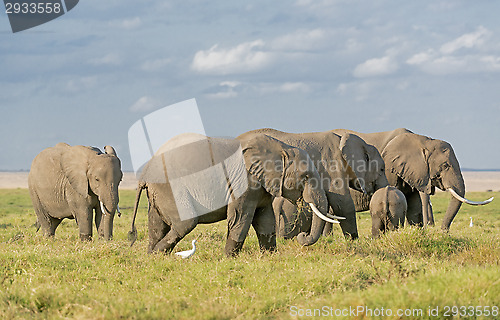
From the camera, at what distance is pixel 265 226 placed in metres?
10.7

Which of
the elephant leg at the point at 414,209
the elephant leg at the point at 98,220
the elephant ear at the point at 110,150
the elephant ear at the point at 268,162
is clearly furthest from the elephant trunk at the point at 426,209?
the elephant leg at the point at 98,220

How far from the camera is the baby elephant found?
12078mm

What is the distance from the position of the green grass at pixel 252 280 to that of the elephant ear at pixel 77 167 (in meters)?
2.77

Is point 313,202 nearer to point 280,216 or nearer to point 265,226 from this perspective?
point 265,226

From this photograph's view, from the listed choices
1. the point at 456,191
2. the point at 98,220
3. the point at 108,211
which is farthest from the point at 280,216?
the point at 456,191

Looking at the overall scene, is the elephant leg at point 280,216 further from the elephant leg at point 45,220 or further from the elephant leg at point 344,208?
the elephant leg at point 45,220

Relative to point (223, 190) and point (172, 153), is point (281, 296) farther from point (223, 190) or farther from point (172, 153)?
point (172, 153)

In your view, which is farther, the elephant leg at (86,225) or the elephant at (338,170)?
the elephant leg at (86,225)

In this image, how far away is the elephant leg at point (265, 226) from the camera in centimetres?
1070

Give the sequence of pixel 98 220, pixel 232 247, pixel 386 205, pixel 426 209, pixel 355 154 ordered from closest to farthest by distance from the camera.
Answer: pixel 232 247, pixel 386 205, pixel 355 154, pixel 98 220, pixel 426 209

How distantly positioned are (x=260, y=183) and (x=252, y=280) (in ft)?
6.76

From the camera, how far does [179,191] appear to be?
33.6ft

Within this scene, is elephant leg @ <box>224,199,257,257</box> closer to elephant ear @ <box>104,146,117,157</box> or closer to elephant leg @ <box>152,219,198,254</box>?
elephant leg @ <box>152,219,198,254</box>

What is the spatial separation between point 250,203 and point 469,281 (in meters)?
3.63
